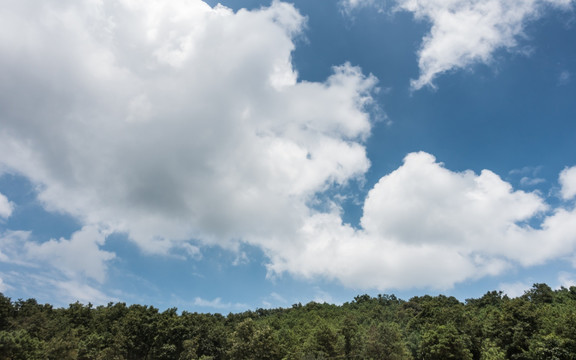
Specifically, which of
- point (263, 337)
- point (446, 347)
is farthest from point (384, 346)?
point (263, 337)

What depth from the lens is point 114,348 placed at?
70.1 metres

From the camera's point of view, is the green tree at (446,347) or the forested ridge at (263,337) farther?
the green tree at (446,347)

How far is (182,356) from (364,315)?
68102 millimetres

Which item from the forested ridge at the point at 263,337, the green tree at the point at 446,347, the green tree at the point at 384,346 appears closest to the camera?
the forested ridge at the point at 263,337

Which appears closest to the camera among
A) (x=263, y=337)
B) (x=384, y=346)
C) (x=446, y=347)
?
(x=446, y=347)

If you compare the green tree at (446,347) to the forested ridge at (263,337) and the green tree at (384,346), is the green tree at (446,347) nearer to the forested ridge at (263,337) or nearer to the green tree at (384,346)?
the forested ridge at (263,337)

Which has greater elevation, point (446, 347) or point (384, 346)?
point (446, 347)

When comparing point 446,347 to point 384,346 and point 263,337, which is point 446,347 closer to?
point 384,346

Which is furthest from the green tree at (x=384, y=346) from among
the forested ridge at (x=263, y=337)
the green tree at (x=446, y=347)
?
the green tree at (x=446, y=347)

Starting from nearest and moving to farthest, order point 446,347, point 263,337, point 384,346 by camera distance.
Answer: point 446,347 < point 384,346 < point 263,337

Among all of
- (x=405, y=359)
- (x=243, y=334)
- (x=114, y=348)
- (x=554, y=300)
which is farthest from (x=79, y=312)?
(x=554, y=300)

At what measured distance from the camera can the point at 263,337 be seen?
63594mm

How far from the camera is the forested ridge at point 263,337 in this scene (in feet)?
176

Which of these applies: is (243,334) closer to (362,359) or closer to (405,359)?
(362,359)
